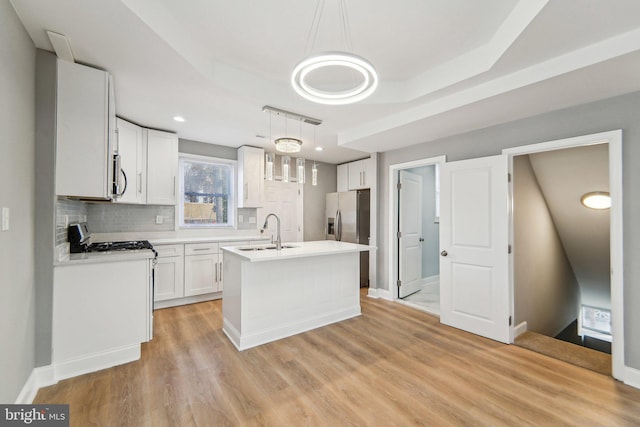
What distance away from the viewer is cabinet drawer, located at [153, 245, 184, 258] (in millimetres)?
3774

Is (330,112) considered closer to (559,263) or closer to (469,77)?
(469,77)

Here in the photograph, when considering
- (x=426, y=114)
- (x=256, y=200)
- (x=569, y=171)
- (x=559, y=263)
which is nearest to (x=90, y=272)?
(x=256, y=200)

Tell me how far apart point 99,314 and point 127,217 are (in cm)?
199

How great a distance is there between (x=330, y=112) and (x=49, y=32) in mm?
2361

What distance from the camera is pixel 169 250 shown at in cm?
385

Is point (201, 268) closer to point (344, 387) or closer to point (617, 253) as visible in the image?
point (344, 387)

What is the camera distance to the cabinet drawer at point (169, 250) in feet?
12.4

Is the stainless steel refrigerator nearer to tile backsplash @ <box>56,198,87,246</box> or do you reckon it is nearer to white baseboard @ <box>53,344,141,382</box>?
white baseboard @ <box>53,344,141,382</box>

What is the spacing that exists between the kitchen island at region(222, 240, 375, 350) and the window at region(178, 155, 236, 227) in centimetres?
168

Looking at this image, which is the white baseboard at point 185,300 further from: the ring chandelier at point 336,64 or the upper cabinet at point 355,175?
the ring chandelier at point 336,64

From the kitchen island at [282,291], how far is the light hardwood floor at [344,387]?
0.20 m

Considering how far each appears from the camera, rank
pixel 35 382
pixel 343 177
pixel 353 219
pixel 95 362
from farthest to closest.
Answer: pixel 343 177 < pixel 353 219 < pixel 95 362 < pixel 35 382

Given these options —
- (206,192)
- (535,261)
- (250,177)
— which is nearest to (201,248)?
(206,192)

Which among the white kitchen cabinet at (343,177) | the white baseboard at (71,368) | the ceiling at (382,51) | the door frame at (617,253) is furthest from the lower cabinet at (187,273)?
the door frame at (617,253)
